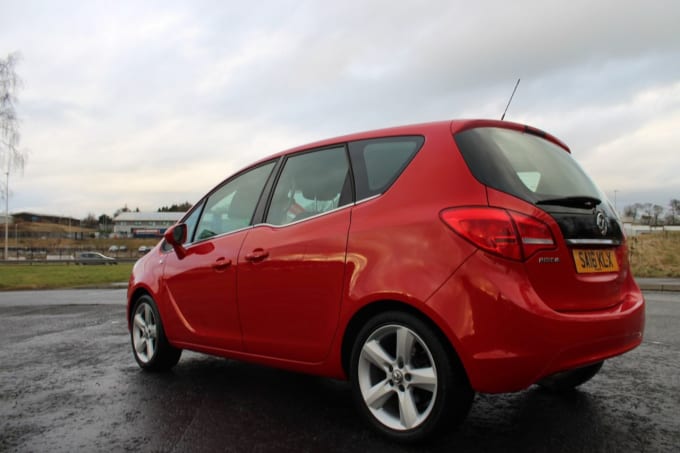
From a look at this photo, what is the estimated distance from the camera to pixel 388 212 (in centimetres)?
291

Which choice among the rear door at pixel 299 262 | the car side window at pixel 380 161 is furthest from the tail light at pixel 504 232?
the rear door at pixel 299 262

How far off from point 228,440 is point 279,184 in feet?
5.67

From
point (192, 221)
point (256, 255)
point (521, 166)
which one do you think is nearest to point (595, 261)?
point (521, 166)

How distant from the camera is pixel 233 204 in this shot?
13.8 feet

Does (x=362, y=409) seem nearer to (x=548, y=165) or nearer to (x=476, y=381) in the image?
(x=476, y=381)

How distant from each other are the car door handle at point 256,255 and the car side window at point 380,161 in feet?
Answer: 2.55

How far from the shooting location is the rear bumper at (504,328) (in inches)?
95.5

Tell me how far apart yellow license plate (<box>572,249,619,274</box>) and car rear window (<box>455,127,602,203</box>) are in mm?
314

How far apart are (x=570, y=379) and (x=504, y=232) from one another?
1.69m

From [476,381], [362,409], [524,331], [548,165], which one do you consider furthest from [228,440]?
[548,165]

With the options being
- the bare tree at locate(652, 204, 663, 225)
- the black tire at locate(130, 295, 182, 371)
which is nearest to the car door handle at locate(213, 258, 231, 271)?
the black tire at locate(130, 295, 182, 371)

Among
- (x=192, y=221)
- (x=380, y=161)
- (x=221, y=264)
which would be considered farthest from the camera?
(x=192, y=221)

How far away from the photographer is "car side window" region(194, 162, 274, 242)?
13.1 feet

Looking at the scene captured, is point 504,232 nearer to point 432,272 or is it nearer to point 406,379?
point 432,272
